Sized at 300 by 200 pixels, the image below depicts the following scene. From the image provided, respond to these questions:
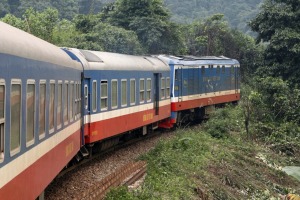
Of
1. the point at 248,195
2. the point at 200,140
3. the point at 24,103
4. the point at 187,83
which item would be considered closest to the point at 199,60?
the point at 187,83

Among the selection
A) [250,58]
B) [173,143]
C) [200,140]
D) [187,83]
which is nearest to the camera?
[173,143]

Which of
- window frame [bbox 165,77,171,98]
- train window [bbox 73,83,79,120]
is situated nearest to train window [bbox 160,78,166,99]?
window frame [bbox 165,77,171,98]

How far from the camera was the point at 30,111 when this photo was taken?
6070mm

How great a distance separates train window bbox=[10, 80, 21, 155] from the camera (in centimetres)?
515

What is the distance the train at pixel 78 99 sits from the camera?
530 centimetres

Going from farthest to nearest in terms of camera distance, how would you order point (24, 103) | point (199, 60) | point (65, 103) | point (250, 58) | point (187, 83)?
point (250, 58), point (199, 60), point (187, 83), point (65, 103), point (24, 103)

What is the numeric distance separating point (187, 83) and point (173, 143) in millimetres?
6025

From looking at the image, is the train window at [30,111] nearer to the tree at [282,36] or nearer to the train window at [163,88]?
the train window at [163,88]

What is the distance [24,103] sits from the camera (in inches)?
224

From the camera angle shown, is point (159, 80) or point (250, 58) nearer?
point (159, 80)

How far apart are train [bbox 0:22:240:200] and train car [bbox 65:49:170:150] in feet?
0.08

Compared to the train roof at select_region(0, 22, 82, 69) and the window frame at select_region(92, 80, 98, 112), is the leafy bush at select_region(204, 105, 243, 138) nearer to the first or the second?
the window frame at select_region(92, 80, 98, 112)

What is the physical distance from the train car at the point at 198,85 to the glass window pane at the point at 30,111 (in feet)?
47.3

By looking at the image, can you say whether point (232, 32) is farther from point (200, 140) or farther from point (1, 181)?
point (1, 181)
